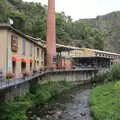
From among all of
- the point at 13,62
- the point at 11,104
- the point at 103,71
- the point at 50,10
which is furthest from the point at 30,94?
the point at 103,71

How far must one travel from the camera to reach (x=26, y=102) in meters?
38.6

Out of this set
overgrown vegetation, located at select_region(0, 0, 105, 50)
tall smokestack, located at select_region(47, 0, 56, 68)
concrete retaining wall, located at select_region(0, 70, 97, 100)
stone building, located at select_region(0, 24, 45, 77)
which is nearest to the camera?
concrete retaining wall, located at select_region(0, 70, 97, 100)

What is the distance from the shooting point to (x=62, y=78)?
240 ft

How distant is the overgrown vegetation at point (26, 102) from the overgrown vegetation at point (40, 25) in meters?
37.3

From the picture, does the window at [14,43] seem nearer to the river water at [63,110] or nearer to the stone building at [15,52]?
the stone building at [15,52]

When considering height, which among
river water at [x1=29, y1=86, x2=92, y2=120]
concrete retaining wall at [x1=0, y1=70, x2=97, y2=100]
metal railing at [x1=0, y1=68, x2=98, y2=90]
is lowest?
river water at [x1=29, y1=86, x2=92, y2=120]

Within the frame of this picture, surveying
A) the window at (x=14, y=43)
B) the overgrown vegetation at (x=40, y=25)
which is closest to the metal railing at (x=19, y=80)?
the window at (x=14, y=43)

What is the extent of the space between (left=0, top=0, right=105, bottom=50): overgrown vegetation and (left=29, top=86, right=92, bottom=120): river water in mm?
44181

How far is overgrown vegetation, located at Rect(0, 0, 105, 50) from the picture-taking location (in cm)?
10281

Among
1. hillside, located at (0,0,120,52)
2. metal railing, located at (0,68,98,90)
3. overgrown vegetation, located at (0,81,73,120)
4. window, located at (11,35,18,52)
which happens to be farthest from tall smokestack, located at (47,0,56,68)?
window, located at (11,35,18,52)

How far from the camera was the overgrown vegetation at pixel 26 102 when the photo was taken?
103 feet

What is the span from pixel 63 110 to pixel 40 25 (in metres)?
73.3

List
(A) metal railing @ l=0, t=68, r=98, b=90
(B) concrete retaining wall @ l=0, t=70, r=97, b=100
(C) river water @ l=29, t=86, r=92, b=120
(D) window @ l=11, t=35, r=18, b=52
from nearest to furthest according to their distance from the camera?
(A) metal railing @ l=0, t=68, r=98, b=90 < (C) river water @ l=29, t=86, r=92, b=120 < (B) concrete retaining wall @ l=0, t=70, r=97, b=100 < (D) window @ l=11, t=35, r=18, b=52

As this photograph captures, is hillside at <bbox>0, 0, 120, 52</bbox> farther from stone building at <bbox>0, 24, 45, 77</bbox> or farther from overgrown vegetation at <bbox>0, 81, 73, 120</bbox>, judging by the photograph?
overgrown vegetation at <bbox>0, 81, 73, 120</bbox>
